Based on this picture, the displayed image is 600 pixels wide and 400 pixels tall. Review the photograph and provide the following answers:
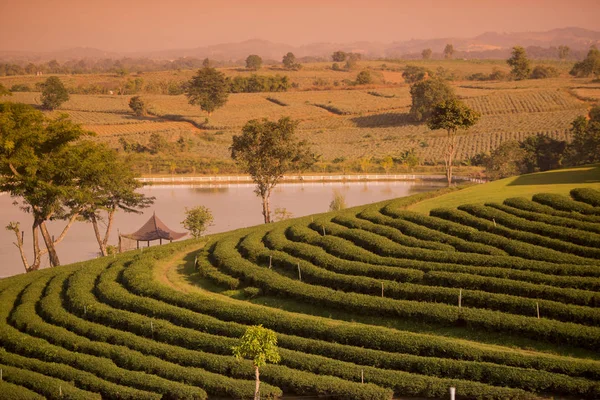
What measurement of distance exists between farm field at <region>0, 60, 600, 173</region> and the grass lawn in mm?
47224

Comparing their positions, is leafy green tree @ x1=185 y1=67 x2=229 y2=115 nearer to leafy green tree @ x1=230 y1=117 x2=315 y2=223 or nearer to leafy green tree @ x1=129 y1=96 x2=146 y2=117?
leafy green tree @ x1=129 y1=96 x2=146 y2=117

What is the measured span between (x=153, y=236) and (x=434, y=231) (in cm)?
2292

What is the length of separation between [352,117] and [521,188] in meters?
90.2

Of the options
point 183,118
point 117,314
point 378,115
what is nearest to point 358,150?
point 378,115

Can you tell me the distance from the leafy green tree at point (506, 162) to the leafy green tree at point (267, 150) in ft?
102

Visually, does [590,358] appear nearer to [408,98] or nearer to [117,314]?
[117,314]

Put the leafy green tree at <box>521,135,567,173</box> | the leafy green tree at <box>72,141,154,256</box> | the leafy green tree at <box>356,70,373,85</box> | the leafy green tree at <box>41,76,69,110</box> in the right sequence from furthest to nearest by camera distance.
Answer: the leafy green tree at <box>356,70,373,85</box> → the leafy green tree at <box>41,76,69,110</box> → the leafy green tree at <box>521,135,567,173</box> → the leafy green tree at <box>72,141,154,256</box>

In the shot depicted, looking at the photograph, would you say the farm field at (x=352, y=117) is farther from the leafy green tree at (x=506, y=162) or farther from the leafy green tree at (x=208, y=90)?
the leafy green tree at (x=506, y=162)

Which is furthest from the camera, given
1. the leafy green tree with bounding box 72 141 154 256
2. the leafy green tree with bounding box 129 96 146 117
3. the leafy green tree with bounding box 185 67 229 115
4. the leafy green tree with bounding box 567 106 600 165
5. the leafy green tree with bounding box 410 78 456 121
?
the leafy green tree with bounding box 185 67 229 115

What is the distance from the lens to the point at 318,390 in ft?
86.3

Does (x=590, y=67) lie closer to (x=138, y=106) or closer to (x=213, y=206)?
(x=138, y=106)

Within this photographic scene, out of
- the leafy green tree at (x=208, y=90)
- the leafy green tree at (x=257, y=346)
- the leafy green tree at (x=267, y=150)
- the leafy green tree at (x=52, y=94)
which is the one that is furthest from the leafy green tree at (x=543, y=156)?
the leafy green tree at (x=52, y=94)

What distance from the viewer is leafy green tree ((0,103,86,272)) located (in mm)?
47344

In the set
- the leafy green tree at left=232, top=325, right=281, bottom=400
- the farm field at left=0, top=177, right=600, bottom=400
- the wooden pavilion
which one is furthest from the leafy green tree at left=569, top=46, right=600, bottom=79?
the leafy green tree at left=232, top=325, right=281, bottom=400
